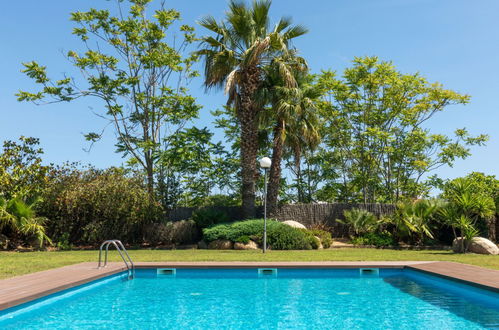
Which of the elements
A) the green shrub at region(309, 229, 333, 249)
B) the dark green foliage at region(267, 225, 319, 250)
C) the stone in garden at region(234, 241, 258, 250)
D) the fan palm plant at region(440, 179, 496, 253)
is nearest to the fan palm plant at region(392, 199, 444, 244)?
the fan palm plant at region(440, 179, 496, 253)

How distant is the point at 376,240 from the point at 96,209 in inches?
523

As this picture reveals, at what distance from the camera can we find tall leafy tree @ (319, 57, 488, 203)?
89.8 feet

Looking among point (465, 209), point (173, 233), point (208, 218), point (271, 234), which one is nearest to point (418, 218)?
point (465, 209)

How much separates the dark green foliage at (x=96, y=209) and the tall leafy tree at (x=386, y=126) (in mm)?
13678

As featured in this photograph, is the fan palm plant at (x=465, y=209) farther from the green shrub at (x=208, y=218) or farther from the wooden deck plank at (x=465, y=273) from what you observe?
the green shrub at (x=208, y=218)

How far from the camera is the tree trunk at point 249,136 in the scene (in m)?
20.7

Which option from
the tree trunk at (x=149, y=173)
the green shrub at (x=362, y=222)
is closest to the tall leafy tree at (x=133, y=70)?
the tree trunk at (x=149, y=173)

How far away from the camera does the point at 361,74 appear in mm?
26672

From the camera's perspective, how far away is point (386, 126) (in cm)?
2903

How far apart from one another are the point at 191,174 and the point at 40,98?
31.9 ft

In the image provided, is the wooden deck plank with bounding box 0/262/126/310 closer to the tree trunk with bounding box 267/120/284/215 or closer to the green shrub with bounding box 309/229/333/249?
the green shrub with bounding box 309/229/333/249

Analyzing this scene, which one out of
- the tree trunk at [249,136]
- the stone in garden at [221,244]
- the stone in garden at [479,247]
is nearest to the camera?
the stone in garden at [479,247]

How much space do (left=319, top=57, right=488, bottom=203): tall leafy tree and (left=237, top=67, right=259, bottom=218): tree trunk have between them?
799cm

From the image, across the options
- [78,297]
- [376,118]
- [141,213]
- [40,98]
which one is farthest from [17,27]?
[376,118]
